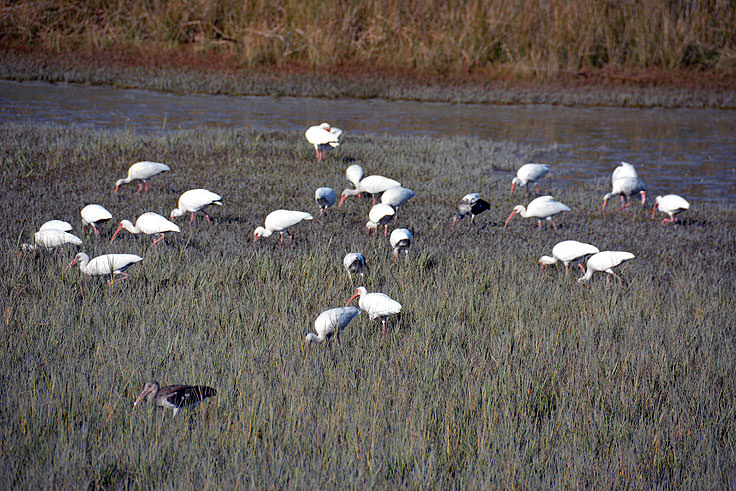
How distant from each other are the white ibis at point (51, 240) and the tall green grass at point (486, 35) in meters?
18.1

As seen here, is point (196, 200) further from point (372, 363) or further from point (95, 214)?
point (372, 363)

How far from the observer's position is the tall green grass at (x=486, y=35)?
23.2 metres

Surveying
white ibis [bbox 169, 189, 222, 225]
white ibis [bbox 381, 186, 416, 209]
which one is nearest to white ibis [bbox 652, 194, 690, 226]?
white ibis [bbox 381, 186, 416, 209]

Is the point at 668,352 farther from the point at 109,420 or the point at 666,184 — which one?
the point at 666,184

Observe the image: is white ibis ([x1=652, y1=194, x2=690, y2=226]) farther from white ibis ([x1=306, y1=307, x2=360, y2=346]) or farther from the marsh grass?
white ibis ([x1=306, y1=307, x2=360, y2=346])

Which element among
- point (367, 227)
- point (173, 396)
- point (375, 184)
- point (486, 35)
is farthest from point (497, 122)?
point (173, 396)

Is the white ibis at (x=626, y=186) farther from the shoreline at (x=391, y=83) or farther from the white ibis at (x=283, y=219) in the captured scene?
the shoreline at (x=391, y=83)

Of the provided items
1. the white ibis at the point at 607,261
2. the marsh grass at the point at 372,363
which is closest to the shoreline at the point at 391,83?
the marsh grass at the point at 372,363

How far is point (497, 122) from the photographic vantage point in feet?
61.1

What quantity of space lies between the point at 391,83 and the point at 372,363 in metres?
19.3

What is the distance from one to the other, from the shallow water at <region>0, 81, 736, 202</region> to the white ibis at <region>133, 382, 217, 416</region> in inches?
362

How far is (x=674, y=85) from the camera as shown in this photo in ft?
75.9

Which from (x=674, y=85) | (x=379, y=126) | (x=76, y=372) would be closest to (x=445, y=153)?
(x=379, y=126)

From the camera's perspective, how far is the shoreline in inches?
858
